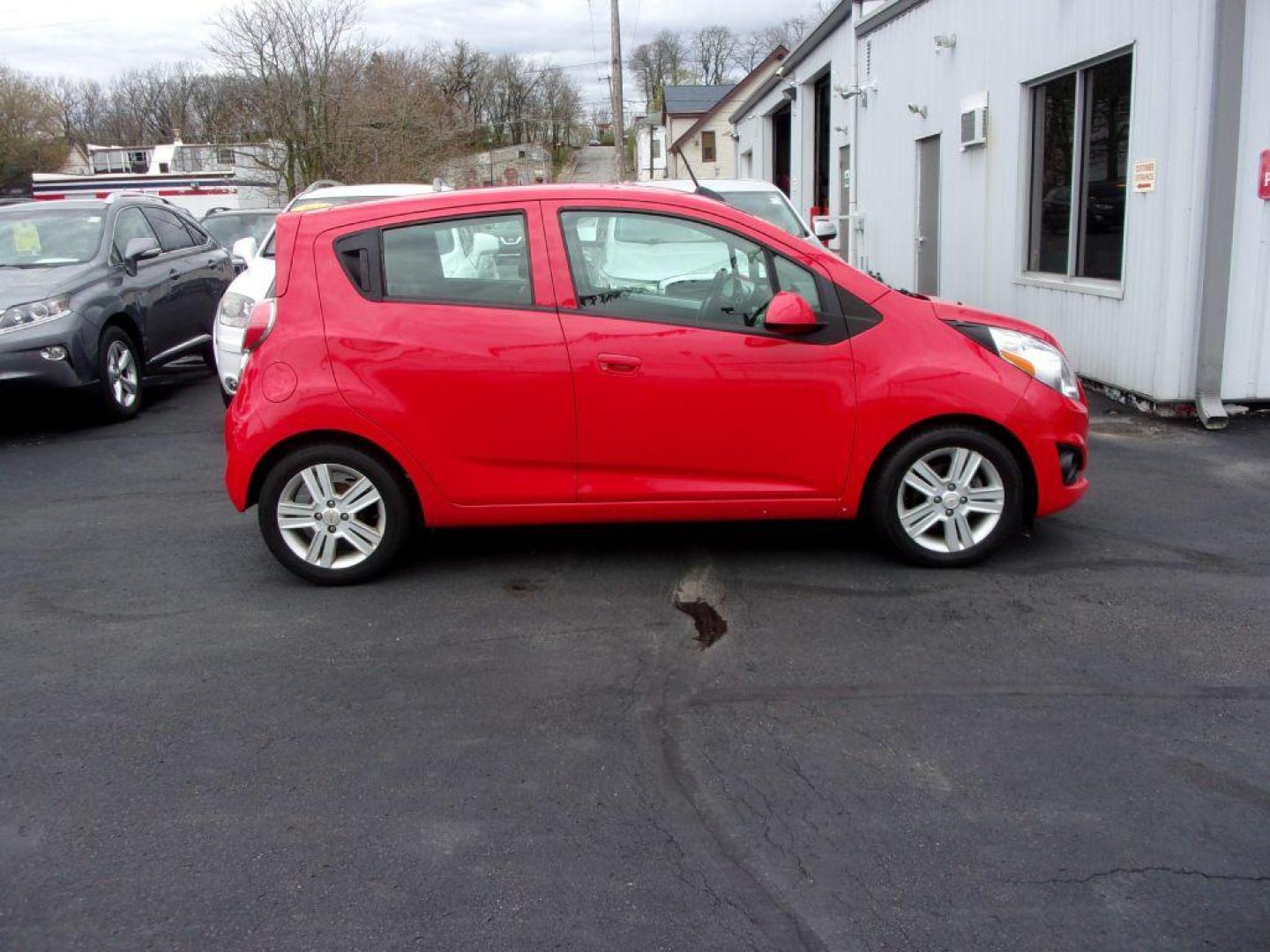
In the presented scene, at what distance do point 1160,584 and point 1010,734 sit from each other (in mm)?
1783

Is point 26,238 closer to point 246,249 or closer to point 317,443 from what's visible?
point 246,249

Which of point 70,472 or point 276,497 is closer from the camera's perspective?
point 276,497

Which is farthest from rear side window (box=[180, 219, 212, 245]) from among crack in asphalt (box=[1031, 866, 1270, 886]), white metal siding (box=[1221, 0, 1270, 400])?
crack in asphalt (box=[1031, 866, 1270, 886])

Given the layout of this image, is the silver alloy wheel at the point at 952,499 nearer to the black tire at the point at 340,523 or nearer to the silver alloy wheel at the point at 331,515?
the black tire at the point at 340,523

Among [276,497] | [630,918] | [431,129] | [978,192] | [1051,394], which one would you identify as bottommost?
[630,918]

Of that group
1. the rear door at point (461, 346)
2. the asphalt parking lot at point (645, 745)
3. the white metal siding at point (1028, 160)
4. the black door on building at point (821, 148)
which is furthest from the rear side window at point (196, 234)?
the black door on building at point (821, 148)

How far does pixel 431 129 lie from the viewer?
40.9 metres

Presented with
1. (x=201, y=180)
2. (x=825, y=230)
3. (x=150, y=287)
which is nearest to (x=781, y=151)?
(x=201, y=180)

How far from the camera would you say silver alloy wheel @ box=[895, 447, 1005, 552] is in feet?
17.1

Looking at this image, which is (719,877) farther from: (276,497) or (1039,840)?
(276,497)

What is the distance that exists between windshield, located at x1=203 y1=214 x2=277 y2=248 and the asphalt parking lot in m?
13.0

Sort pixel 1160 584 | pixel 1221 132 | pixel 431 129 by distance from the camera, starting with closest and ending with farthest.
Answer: pixel 1160 584
pixel 1221 132
pixel 431 129

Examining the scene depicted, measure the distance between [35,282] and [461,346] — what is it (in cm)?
565

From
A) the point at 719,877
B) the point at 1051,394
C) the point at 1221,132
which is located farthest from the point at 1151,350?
the point at 719,877
